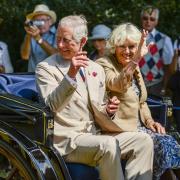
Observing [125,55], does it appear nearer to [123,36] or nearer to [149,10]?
[123,36]

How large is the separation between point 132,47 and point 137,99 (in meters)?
0.40

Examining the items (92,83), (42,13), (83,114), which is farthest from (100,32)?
(83,114)

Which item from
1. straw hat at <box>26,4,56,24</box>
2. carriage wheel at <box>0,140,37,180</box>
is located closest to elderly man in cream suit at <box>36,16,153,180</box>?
carriage wheel at <box>0,140,37,180</box>

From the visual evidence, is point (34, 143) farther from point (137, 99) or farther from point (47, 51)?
point (47, 51)

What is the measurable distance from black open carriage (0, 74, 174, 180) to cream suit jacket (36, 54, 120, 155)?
A: 112 millimetres

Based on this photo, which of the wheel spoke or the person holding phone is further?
the person holding phone

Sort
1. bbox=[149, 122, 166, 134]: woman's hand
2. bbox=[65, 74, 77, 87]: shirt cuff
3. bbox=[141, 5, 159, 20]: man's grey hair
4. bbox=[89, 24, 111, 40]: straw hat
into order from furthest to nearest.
Result: bbox=[89, 24, 111, 40]: straw hat
bbox=[141, 5, 159, 20]: man's grey hair
bbox=[149, 122, 166, 134]: woman's hand
bbox=[65, 74, 77, 87]: shirt cuff

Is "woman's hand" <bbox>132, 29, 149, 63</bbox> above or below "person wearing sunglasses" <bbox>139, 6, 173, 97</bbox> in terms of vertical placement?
above

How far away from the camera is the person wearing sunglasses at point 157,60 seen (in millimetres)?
8328

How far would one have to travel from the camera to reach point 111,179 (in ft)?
16.8

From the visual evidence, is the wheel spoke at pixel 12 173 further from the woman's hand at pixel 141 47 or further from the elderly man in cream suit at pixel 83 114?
the woman's hand at pixel 141 47

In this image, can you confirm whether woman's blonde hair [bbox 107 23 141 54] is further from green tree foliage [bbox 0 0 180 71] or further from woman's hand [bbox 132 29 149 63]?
green tree foliage [bbox 0 0 180 71]

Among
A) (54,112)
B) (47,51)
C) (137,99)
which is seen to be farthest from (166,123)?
(47,51)

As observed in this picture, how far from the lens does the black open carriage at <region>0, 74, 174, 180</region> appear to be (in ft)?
16.6
